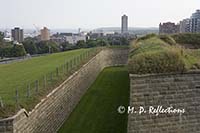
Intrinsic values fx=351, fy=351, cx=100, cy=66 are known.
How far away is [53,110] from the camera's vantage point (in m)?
12.5

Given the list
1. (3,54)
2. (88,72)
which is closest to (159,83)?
(88,72)

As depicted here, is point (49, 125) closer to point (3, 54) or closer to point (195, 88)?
point (195, 88)

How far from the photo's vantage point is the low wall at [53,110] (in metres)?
8.48

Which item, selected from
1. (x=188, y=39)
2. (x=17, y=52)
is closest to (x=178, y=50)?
(x=188, y=39)

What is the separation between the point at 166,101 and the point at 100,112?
19.3 ft

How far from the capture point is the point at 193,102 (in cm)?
1001

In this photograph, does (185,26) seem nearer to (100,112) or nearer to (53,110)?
Answer: (100,112)

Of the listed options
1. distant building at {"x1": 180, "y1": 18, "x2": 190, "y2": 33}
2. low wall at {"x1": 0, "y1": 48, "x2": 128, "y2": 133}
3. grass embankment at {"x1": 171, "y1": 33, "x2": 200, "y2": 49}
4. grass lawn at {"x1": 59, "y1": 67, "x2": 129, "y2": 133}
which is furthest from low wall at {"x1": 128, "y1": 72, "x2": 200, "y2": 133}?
distant building at {"x1": 180, "y1": 18, "x2": 190, "y2": 33}

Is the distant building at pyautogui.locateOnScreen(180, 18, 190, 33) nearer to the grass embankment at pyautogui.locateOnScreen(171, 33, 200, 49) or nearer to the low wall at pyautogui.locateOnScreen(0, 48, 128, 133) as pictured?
the grass embankment at pyautogui.locateOnScreen(171, 33, 200, 49)

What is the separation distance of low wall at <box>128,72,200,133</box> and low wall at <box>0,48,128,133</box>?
2752mm

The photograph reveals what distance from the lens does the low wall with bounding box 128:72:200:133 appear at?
9727 mm

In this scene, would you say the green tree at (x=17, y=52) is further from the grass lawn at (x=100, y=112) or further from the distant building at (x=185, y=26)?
the distant building at (x=185, y=26)

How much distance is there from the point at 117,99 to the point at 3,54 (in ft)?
133

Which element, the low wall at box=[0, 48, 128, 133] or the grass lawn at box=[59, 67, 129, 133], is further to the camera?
the grass lawn at box=[59, 67, 129, 133]
